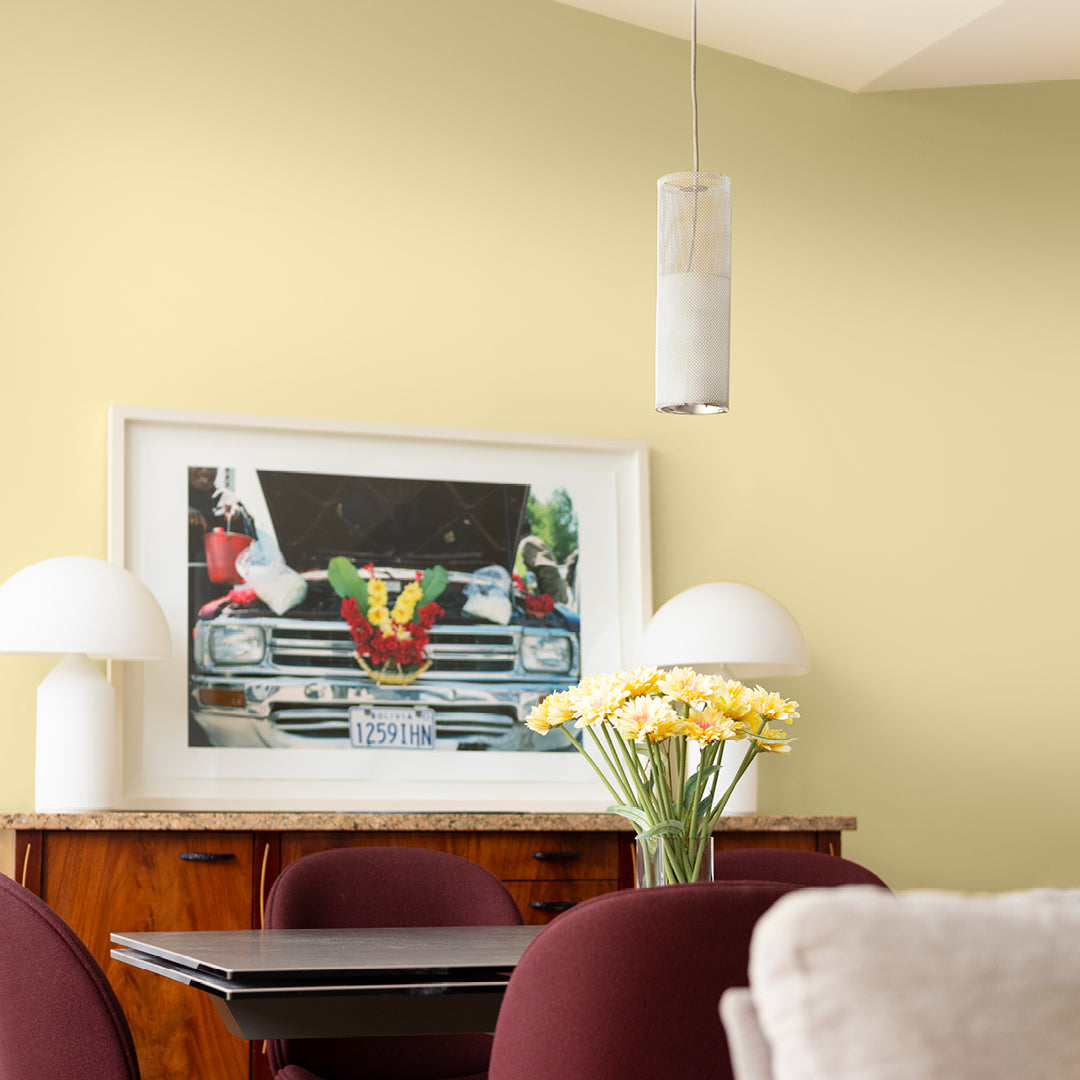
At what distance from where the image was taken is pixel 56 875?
3.12 meters

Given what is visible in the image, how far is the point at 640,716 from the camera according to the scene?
2.08 meters

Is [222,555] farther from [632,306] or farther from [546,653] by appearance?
[632,306]

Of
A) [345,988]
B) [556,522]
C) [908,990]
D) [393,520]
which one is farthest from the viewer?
[556,522]

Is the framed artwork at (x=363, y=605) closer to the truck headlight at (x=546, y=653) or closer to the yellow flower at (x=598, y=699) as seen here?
the truck headlight at (x=546, y=653)

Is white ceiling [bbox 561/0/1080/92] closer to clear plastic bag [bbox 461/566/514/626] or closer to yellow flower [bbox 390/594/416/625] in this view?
clear plastic bag [bbox 461/566/514/626]

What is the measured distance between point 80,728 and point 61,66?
186 cm

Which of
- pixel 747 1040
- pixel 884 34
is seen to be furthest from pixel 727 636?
pixel 747 1040

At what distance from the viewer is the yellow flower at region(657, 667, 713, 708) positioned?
2.10 m

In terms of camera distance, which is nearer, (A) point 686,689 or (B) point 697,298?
(A) point 686,689

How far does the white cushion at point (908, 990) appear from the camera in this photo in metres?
0.75

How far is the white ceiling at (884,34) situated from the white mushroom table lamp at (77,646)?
2417mm

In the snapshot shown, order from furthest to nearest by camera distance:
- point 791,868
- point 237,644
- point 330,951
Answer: point 237,644 → point 791,868 → point 330,951

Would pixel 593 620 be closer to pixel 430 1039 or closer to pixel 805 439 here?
pixel 805 439

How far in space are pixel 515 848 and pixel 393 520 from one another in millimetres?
1045
